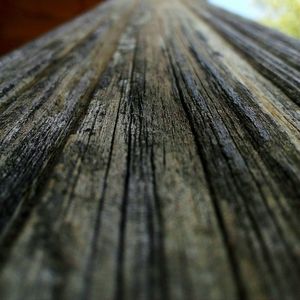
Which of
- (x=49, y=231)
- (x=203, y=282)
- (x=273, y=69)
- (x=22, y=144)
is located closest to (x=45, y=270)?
(x=49, y=231)

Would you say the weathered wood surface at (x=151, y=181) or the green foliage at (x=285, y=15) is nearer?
the weathered wood surface at (x=151, y=181)

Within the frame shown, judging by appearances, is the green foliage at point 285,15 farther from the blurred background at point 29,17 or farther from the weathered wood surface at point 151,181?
the weathered wood surface at point 151,181

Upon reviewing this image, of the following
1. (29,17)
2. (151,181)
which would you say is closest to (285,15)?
(29,17)

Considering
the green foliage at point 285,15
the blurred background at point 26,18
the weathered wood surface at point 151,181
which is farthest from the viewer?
the green foliage at point 285,15

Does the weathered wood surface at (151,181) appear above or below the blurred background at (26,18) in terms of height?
above

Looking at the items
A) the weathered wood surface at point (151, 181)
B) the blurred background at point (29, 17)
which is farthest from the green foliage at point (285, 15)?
the weathered wood surface at point (151, 181)

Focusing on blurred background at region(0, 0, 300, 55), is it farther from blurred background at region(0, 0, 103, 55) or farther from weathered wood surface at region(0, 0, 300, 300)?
weathered wood surface at region(0, 0, 300, 300)

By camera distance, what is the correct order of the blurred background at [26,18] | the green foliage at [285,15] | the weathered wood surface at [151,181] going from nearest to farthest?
the weathered wood surface at [151,181] → the blurred background at [26,18] → the green foliage at [285,15]
